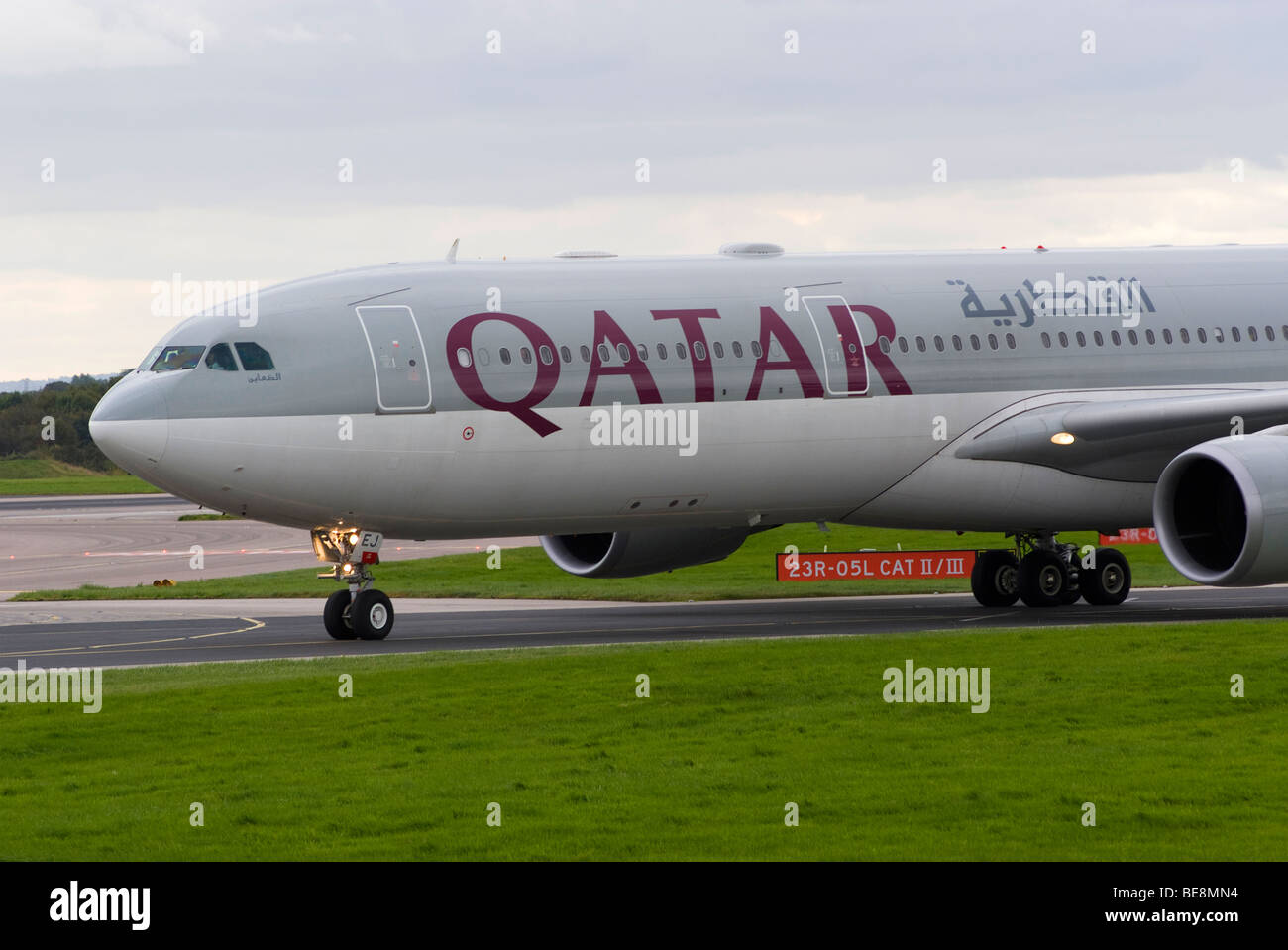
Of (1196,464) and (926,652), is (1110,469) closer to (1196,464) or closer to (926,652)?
(1196,464)

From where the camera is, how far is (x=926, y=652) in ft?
68.3

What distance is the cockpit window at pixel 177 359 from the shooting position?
24.3 meters

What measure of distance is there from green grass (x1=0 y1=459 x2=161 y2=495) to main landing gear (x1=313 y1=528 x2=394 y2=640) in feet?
253

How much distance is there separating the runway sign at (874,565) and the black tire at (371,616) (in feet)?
39.4

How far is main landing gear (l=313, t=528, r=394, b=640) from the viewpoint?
25.7 meters

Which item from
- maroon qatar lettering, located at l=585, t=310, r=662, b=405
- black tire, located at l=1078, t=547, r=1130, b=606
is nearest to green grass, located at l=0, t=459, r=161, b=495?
black tire, located at l=1078, t=547, r=1130, b=606

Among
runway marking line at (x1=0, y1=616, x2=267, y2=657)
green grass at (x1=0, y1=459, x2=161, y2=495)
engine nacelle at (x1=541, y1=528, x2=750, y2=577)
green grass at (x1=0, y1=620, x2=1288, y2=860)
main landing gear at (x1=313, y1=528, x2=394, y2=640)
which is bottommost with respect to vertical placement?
green grass at (x1=0, y1=620, x2=1288, y2=860)

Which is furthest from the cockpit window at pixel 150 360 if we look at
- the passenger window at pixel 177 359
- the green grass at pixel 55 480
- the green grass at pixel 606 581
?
the green grass at pixel 55 480

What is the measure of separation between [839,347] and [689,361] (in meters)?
2.53
